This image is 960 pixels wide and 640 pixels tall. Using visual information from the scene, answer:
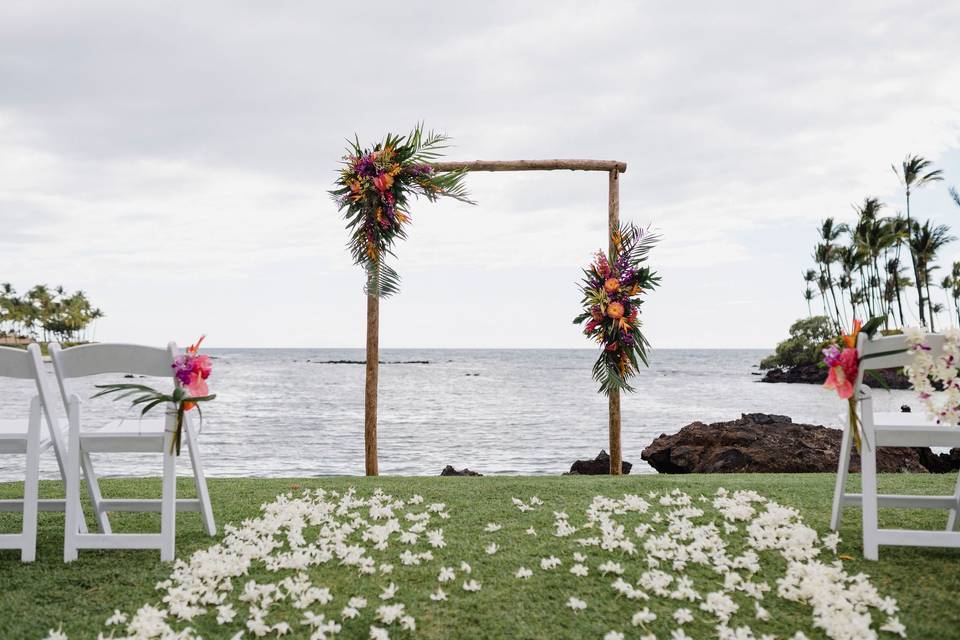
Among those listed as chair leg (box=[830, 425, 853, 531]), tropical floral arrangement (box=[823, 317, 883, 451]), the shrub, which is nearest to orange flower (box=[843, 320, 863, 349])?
tropical floral arrangement (box=[823, 317, 883, 451])

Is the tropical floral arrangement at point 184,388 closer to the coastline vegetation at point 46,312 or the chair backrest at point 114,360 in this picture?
the chair backrest at point 114,360

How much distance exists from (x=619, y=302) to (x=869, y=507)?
337 centimetres

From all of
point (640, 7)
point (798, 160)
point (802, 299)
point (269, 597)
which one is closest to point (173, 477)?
point (269, 597)

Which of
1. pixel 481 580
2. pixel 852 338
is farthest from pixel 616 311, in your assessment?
pixel 481 580

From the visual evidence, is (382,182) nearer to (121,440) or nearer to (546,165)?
(546,165)

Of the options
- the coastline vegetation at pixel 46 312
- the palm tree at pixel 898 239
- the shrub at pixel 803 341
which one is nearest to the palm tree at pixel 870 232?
the palm tree at pixel 898 239

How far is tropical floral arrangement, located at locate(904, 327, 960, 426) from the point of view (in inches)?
107

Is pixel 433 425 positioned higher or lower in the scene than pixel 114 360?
lower

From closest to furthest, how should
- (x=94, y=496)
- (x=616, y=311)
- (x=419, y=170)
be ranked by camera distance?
1. (x=94, y=496)
2. (x=419, y=170)
3. (x=616, y=311)

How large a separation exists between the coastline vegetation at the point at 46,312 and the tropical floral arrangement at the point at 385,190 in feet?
234

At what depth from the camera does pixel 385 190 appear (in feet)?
19.3

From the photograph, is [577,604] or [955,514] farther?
[955,514]

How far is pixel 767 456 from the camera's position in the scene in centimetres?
786

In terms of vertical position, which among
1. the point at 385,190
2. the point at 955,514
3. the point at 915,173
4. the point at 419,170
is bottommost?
Answer: the point at 955,514
